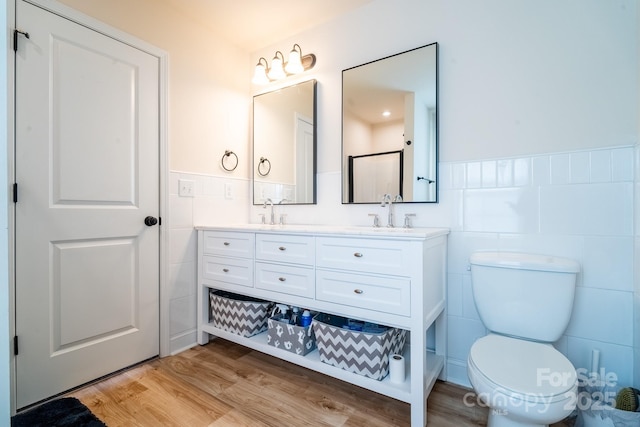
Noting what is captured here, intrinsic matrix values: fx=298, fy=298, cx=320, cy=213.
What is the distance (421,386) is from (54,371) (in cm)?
186

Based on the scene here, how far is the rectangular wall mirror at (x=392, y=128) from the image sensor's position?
1.79 metres

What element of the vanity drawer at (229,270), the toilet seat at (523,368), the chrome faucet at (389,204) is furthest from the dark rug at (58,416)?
the chrome faucet at (389,204)

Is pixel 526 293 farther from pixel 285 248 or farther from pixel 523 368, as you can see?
pixel 285 248

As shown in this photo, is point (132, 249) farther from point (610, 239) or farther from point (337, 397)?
point (610, 239)

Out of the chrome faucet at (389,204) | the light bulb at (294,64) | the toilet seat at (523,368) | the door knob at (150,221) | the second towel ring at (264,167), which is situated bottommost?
the toilet seat at (523,368)

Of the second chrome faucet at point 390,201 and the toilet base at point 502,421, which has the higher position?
the second chrome faucet at point 390,201

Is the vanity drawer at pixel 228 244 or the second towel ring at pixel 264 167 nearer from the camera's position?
the vanity drawer at pixel 228 244

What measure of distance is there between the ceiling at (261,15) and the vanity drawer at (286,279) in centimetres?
175

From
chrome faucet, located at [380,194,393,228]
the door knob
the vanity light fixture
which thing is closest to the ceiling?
the vanity light fixture

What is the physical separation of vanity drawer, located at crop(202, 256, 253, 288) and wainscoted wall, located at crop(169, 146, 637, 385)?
865 mm

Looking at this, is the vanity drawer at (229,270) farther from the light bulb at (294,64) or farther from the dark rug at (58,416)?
the light bulb at (294,64)

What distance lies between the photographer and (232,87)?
2459mm

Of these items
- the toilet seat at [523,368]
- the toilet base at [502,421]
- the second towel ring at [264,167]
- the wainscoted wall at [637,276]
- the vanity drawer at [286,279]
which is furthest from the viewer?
the second towel ring at [264,167]

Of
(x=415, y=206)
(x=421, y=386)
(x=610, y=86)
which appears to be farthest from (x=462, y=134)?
(x=421, y=386)
